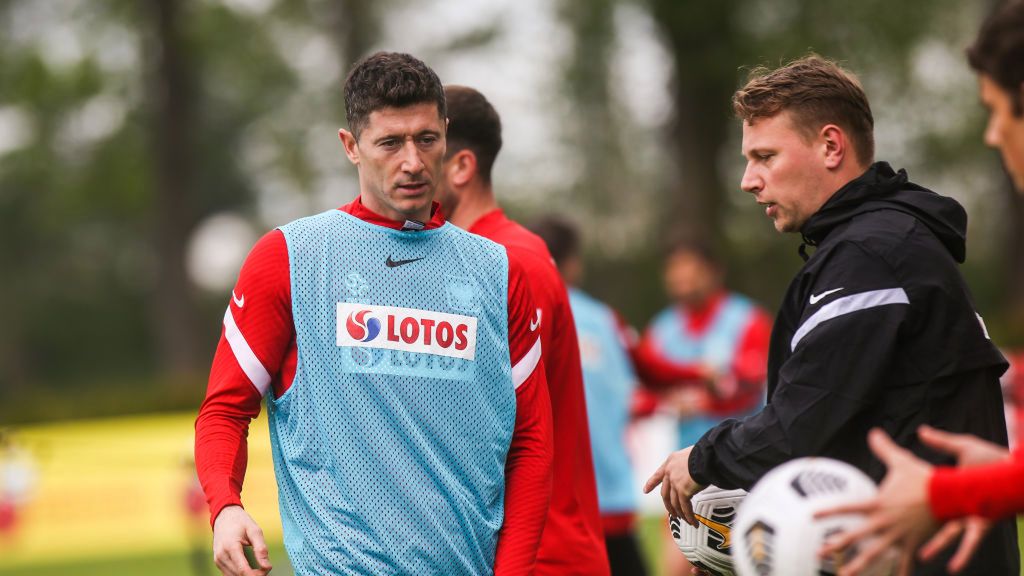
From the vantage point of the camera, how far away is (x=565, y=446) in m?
4.25

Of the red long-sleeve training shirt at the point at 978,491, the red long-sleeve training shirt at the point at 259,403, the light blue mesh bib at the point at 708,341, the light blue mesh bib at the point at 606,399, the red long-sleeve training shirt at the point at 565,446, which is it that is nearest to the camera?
the red long-sleeve training shirt at the point at 978,491

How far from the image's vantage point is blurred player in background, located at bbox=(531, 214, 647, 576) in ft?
21.1

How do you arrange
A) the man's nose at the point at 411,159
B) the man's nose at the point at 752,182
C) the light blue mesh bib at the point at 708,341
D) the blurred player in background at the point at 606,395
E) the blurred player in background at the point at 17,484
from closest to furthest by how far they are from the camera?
the man's nose at the point at 411,159
the man's nose at the point at 752,182
the blurred player in background at the point at 606,395
the light blue mesh bib at the point at 708,341
the blurred player in background at the point at 17,484

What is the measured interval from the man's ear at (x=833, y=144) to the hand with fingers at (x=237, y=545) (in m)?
1.87

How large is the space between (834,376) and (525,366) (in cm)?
84

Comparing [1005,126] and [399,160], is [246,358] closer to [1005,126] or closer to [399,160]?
[399,160]

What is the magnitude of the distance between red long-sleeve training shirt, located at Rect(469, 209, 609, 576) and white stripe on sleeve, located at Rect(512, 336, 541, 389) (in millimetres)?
518

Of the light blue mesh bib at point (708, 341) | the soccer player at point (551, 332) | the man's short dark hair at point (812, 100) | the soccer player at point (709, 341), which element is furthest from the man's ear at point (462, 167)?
the light blue mesh bib at point (708, 341)

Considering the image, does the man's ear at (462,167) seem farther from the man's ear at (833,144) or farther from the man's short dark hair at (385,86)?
the man's ear at (833,144)

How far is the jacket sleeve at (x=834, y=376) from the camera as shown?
10.9ft

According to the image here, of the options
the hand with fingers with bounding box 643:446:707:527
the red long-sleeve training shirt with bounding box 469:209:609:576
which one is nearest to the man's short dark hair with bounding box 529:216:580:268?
the red long-sleeve training shirt with bounding box 469:209:609:576

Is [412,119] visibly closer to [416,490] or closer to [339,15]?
[416,490]

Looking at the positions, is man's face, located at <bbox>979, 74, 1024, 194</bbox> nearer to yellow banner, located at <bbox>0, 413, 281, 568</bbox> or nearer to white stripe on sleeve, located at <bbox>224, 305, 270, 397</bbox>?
white stripe on sleeve, located at <bbox>224, 305, 270, 397</bbox>

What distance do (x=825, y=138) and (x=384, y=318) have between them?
1.35 meters
